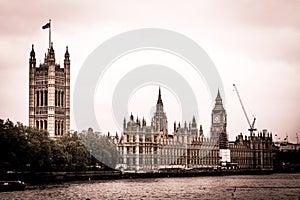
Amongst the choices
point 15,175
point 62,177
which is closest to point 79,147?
point 62,177

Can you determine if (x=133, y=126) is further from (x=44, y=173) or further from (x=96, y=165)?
(x=44, y=173)

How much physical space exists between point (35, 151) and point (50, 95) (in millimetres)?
71422

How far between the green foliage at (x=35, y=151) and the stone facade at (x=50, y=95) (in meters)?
40.3

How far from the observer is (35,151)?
102 meters

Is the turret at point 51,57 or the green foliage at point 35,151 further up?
the turret at point 51,57

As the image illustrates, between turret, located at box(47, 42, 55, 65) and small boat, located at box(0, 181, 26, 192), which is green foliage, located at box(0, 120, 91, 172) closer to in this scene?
small boat, located at box(0, 181, 26, 192)

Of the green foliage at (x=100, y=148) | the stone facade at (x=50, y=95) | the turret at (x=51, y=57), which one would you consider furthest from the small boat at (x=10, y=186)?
the turret at (x=51, y=57)

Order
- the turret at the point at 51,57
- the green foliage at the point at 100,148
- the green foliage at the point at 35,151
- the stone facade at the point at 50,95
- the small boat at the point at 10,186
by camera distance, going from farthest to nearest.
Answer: the turret at the point at 51,57
the stone facade at the point at 50,95
the green foliage at the point at 100,148
the green foliage at the point at 35,151
the small boat at the point at 10,186

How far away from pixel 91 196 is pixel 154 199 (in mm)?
7001

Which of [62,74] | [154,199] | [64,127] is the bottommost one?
[154,199]

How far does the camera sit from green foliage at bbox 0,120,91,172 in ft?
315

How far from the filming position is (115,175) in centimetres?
13850

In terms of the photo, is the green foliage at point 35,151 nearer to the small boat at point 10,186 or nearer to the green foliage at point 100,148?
the green foliage at point 100,148

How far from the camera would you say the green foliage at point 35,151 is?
3782 inches
